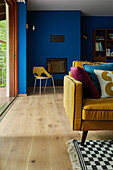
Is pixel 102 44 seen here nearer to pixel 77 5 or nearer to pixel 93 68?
pixel 77 5

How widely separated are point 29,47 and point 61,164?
5.27m

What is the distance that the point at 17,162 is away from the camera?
4.90 ft

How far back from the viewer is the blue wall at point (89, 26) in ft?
22.5

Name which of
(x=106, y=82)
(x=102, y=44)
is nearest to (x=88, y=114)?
(x=106, y=82)

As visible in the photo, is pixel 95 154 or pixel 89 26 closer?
pixel 95 154

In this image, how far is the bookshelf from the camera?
22.0 ft

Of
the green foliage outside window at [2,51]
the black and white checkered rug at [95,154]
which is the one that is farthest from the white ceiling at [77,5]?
the black and white checkered rug at [95,154]

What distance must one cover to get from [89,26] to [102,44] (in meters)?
0.82

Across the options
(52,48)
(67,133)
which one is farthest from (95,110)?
(52,48)

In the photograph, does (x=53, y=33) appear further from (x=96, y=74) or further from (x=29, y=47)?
(x=96, y=74)

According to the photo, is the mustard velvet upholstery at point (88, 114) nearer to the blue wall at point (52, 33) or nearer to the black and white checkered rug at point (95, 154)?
the black and white checkered rug at point (95, 154)

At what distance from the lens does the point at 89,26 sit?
6.88 meters

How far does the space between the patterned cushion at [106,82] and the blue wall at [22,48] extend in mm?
2903

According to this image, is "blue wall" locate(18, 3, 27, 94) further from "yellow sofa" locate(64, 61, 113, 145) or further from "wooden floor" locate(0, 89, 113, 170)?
"yellow sofa" locate(64, 61, 113, 145)
